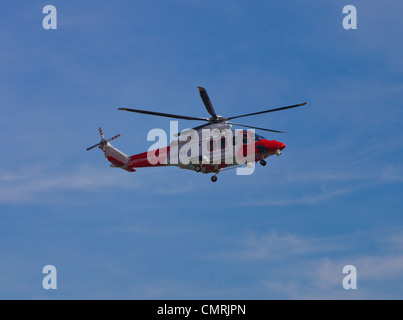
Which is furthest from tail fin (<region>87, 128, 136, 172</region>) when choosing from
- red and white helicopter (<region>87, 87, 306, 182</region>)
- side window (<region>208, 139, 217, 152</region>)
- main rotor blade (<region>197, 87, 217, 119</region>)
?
main rotor blade (<region>197, 87, 217, 119</region>)

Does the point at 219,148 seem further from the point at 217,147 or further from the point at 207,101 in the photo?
the point at 207,101

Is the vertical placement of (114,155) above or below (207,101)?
below

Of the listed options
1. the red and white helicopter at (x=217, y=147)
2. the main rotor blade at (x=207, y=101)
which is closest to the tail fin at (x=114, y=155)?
the red and white helicopter at (x=217, y=147)

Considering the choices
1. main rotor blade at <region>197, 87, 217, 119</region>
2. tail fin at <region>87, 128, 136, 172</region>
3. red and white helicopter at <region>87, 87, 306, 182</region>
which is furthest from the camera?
tail fin at <region>87, 128, 136, 172</region>

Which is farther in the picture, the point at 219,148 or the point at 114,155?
the point at 114,155

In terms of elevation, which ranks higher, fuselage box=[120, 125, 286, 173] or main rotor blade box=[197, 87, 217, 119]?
main rotor blade box=[197, 87, 217, 119]

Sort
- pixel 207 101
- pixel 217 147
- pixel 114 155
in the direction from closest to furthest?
1. pixel 207 101
2. pixel 217 147
3. pixel 114 155

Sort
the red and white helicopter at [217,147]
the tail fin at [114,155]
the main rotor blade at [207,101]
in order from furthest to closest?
the tail fin at [114,155]
the red and white helicopter at [217,147]
the main rotor blade at [207,101]

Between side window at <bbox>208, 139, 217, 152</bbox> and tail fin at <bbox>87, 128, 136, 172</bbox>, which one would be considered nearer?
side window at <bbox>208, 139, 217, 152</bbox>

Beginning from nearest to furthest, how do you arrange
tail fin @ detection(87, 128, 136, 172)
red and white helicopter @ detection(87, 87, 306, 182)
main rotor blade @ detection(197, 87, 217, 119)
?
main rotor blade @ detection(197, 87, 217, 119)
red and white helicopter @ detection(87, 87, 306, 182)
tail fin @ detection(87, 128, 136, 172)

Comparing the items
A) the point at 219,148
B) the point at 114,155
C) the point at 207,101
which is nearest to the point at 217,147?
the point at 219,148

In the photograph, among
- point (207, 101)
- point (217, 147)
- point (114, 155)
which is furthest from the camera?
point (114, 155)

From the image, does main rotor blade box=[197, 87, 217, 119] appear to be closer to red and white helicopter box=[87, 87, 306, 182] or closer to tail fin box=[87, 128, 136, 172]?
red and white helicopter box=[87, 87, 306, 182]

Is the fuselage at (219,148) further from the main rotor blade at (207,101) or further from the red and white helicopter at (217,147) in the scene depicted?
the main rotor blade at (207,101)
